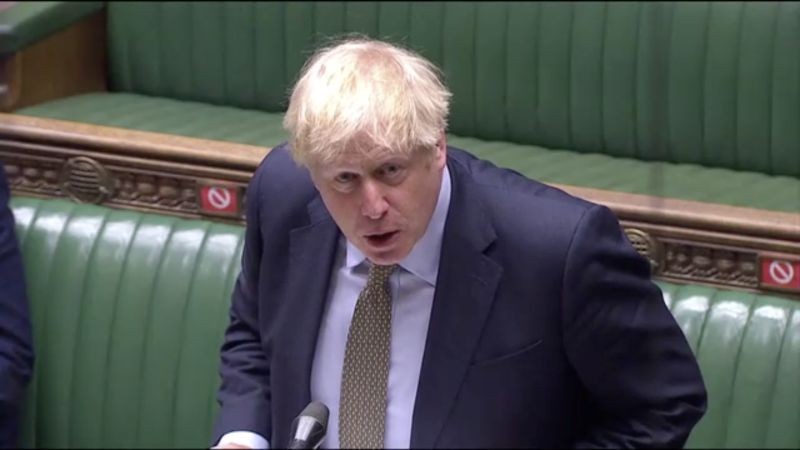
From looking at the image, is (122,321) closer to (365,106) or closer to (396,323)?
(396,323)

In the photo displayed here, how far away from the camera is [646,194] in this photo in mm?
2582

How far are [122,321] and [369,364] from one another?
3.67ft

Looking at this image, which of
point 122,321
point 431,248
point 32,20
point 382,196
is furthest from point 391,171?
point 32,20

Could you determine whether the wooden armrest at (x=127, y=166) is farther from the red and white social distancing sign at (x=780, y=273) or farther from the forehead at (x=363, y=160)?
the forehead at (x=363, y=160)

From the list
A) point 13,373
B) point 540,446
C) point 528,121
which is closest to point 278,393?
point 540,446

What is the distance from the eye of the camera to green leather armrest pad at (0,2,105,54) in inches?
119

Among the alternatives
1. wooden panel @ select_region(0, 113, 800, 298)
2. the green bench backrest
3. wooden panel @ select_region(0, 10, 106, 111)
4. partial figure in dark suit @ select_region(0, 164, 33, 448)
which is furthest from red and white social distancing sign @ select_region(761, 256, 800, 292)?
wooden panel @ select_region(0, 10, 106, 111)

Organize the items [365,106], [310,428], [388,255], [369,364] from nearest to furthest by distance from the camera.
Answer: [310,428], [365,106], [388,255], [369,364]

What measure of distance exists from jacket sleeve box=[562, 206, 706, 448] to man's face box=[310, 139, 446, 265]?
0.52ft

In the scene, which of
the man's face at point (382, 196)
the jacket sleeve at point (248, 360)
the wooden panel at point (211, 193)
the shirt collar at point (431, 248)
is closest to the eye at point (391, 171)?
the man's face at point (382, 196)

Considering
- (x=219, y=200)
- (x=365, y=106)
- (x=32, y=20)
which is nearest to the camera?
(x=365, y=106)

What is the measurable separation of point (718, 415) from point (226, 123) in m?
1.05

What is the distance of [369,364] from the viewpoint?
174 centimetres

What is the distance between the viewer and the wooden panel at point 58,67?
3047 mm
